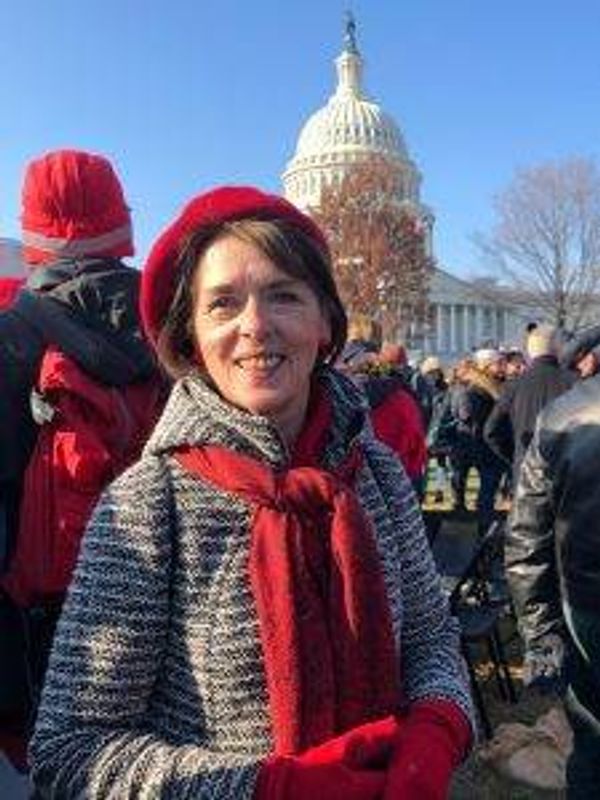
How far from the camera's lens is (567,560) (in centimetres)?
296

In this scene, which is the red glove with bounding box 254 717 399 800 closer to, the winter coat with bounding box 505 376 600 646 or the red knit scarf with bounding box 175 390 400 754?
the red knit scarf with bounding box 175 390 400 754

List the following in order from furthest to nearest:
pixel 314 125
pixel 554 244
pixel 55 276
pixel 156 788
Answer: pixel 314 125 → pixel 554 244 → pixel 55 276 → pixel 156 788

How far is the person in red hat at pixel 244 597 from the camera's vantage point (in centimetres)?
152

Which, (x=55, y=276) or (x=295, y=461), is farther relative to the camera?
(x=55, y=276)

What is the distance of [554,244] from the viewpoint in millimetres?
47969

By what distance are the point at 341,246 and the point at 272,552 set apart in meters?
47.9

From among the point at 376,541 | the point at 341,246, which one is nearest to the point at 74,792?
the point at 376,541

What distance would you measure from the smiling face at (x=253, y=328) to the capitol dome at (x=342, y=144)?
7069cm

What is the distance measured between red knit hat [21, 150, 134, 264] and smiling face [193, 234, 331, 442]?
1.05m

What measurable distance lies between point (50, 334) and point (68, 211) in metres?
0.39

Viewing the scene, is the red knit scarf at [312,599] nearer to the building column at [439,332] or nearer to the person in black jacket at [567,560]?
the person in black jacket at [567,560]

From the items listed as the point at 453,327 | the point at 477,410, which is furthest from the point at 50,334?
the point at 453,327

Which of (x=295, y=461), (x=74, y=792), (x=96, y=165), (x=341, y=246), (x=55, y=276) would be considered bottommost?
(x=74, y=792)

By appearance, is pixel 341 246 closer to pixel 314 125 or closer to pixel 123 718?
pixel 314 125
